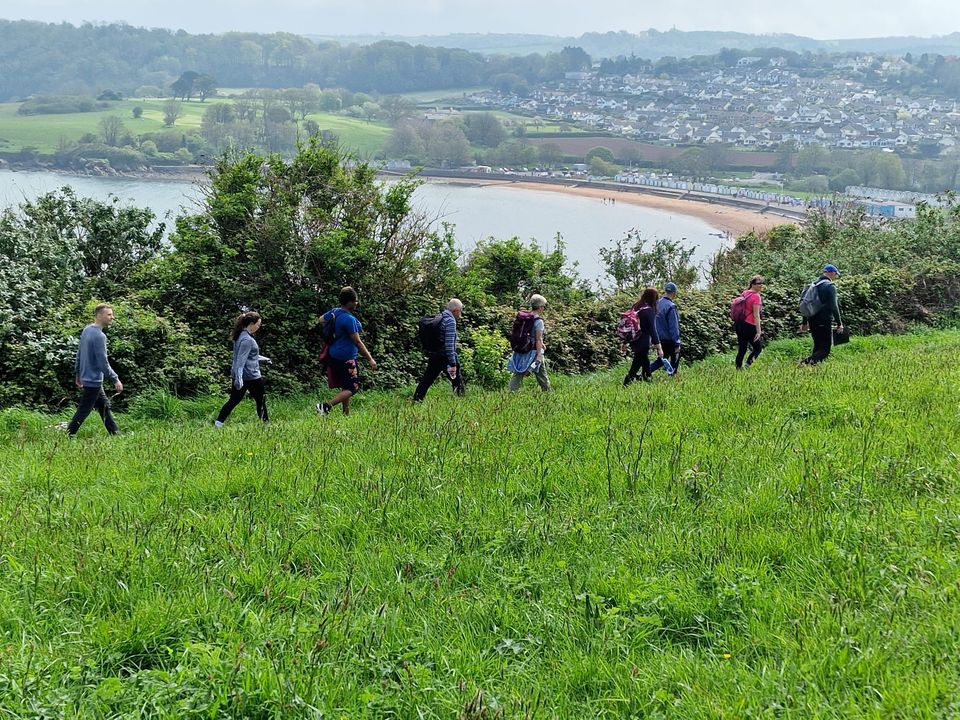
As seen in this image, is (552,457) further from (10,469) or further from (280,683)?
(10,469)

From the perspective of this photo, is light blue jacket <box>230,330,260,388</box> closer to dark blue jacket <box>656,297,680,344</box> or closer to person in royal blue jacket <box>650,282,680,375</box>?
person in royal blue jacket <box>650,282,680,375</box>

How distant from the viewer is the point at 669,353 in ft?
42.5

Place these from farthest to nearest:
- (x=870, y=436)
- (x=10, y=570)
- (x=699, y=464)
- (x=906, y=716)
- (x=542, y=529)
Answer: (x=870, y=436) < (x=699, y=464) < (x=542, y=529) < (x=10, y=570) < (x=906, y=716)

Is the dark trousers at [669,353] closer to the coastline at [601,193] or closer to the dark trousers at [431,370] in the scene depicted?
the dark trousers at [431,370]

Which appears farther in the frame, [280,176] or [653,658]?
[280,176]

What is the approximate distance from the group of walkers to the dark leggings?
0.05 ft

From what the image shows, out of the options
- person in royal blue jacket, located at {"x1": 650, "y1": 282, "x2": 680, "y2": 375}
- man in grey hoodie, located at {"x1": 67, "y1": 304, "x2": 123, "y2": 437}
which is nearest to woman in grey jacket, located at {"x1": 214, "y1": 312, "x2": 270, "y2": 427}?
man in grey hoodie, located at {"x1": 67, "y1": 304, "x2": 123, "y2": 437}

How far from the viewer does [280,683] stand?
315cm

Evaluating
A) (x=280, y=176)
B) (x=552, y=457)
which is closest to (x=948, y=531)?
(x=552, y=457)

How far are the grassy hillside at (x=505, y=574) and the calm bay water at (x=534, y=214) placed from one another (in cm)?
4207

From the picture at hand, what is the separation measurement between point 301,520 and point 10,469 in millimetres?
3614

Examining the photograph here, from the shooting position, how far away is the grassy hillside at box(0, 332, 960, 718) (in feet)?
10.4

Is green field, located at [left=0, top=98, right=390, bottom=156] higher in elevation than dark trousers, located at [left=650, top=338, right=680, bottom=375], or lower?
higher

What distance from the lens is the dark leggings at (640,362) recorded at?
11907mm
